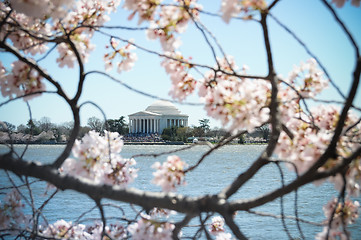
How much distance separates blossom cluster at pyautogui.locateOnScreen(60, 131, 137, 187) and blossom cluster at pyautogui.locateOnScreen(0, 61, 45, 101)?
375 mm

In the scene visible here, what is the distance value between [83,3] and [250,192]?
12.9 m

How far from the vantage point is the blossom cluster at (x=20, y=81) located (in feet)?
6.29

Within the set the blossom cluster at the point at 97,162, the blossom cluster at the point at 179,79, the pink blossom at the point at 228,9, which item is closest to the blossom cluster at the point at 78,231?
the blossom cluster at the point at 97,162

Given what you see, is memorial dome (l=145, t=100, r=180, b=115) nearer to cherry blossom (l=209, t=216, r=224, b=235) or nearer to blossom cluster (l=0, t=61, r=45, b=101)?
cherry blossom (l=209, t=216, r=224, b=235)

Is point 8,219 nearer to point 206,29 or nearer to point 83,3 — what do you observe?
point 83,3

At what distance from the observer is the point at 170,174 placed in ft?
6.12

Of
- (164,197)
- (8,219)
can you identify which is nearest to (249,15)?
(164,197)

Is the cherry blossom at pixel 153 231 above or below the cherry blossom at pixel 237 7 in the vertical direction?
below

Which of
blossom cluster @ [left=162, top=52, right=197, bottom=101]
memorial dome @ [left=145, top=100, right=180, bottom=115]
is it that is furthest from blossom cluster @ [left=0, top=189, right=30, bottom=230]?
memorial dome @ [left=145, top=100, right=180, bottom=115]

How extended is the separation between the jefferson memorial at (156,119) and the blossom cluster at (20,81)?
89.0 metres

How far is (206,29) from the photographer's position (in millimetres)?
1748

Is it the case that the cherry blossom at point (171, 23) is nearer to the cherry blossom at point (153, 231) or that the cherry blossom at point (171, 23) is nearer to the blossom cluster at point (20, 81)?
the blossom cluster at point (20, 81)

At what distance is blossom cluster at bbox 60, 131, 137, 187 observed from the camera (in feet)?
5.90

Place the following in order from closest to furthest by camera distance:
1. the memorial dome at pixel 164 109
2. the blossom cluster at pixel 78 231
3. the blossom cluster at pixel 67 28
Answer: the blossom cluster at pixel 67 28, the blossom cluster at pixel 78 231, the memorial dome at pixel 164 109
